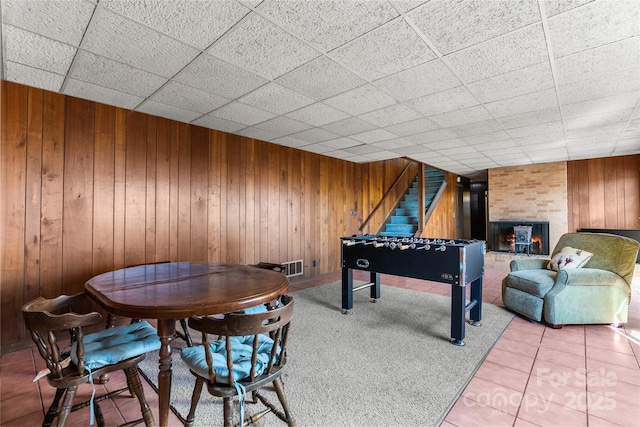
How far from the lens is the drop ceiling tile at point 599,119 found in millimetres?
3553

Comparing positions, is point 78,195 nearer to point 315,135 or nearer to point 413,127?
point 315,135

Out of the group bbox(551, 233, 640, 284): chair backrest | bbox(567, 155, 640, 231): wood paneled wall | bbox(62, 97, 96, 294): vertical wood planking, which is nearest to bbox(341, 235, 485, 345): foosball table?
bbox(551, 233, 640, 284): chair backrest

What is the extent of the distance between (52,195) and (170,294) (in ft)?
7.41

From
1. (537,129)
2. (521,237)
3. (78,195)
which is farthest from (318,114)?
(521,237)

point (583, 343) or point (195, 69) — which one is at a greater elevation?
point (195, 69)

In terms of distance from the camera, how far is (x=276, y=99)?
317 cm

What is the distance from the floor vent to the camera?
5.24 metres

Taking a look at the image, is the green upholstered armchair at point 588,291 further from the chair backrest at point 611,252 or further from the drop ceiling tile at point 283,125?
the drop ceiling tile at point 283,125

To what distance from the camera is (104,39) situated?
2072 mm

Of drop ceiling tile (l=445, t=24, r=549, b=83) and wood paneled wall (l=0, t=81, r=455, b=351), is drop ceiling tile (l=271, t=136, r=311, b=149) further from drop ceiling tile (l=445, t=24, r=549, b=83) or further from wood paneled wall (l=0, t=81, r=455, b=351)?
drop ceiling tile (l=445, t=24, r=549, b=83)

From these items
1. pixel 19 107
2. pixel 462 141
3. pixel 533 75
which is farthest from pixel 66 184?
pixel 462 141

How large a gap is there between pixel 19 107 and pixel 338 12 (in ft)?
10.2

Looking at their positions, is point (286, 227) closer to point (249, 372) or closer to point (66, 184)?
point (66, 184)

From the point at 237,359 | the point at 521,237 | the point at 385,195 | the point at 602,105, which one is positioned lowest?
the point at 237,359
